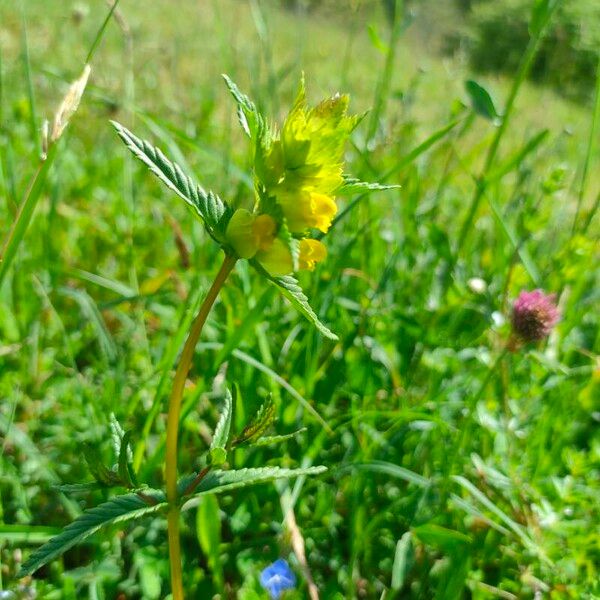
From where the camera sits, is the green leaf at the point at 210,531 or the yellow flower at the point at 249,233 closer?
the yellow flower at the point at 249,233

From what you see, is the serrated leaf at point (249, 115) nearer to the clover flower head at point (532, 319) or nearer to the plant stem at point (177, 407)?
the plant stem at point (177, 407)

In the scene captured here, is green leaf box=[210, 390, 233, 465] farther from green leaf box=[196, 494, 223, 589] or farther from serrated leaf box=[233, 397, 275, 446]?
green leaf box=[196, 494, 223, 589]

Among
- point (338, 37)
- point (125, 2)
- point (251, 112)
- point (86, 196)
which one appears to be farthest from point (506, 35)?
point (251, 112)

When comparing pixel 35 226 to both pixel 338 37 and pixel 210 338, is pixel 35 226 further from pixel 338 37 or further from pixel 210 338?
pixel 338 37

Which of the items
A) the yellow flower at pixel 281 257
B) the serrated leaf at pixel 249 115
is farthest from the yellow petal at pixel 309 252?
the serrated leaf at pixel 249 115

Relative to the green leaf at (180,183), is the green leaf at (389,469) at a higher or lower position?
lower

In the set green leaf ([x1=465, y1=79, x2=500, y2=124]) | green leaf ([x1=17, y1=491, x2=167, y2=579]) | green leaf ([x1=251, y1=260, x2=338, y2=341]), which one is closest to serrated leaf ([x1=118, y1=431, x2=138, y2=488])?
green leaf ([x1=17, y1=491, x2=167, y2=579])

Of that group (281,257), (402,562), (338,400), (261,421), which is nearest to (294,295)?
(281,257)
